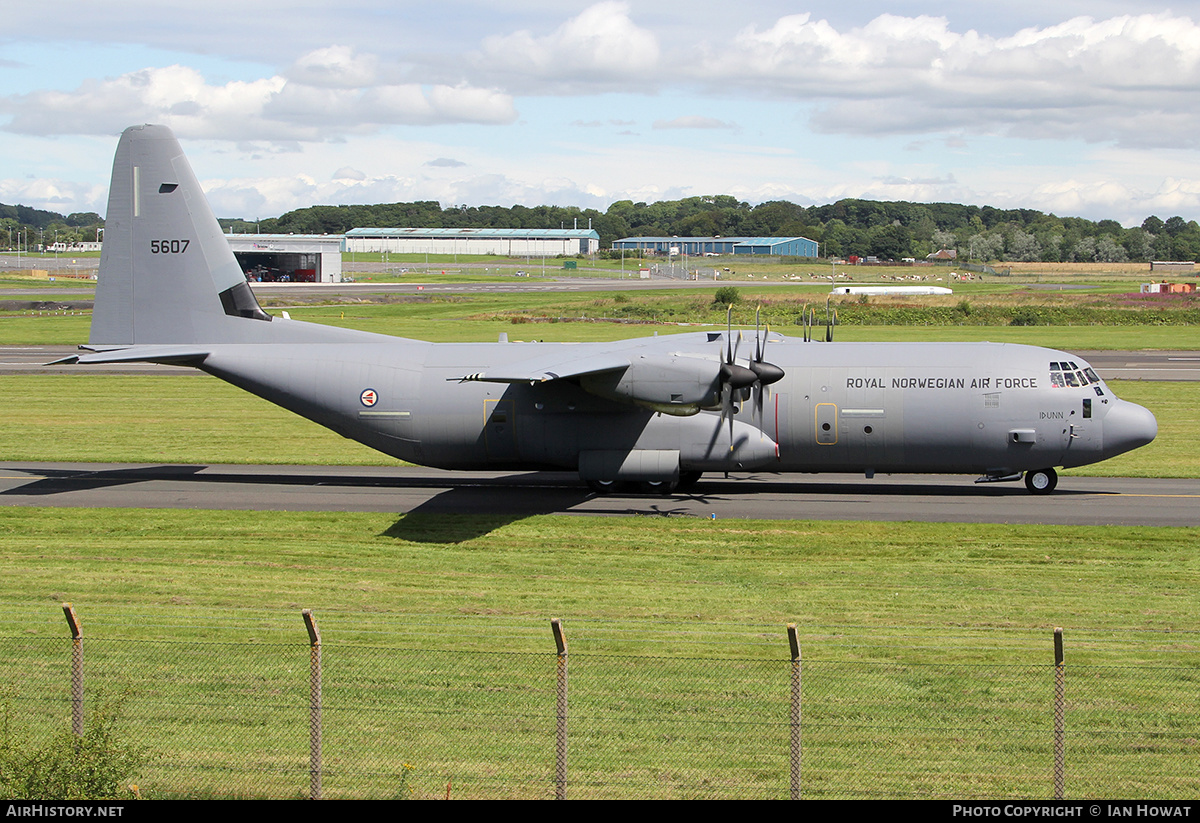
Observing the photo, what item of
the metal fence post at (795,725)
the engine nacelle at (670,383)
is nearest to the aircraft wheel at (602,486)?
the engine nacelle at (670,383)

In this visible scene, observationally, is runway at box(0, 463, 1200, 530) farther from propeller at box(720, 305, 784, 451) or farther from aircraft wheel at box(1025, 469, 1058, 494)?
propeller at box(720, 305, 784, 451)

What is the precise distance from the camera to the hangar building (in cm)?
13650

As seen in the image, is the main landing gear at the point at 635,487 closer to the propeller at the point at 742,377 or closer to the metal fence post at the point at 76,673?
the propeller at the point at 742,377

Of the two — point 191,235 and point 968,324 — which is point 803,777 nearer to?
point 191,235

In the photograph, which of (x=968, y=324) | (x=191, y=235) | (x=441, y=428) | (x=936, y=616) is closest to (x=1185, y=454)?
(x=936, y=616)

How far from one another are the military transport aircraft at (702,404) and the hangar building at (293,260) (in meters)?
113

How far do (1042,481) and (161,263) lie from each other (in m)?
24.9

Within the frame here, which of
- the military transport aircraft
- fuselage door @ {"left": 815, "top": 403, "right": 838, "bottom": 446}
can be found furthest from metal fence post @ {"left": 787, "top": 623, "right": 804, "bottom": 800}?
fuselage door @ {"left": 815, "top": 403, "right": 838, "bottom": 446}

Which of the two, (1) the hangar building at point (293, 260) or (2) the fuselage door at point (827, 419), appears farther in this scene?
(1) the hangar building at point (293, 260)

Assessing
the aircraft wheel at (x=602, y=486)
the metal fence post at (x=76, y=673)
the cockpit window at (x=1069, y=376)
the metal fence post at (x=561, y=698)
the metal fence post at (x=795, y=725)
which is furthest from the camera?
the aircraft wheel at (x=602, y=486)

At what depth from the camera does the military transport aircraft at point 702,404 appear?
26312 millimetres

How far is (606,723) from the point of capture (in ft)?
40.2

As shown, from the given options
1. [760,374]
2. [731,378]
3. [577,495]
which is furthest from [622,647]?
[577,495]

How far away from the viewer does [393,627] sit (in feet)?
53.2
